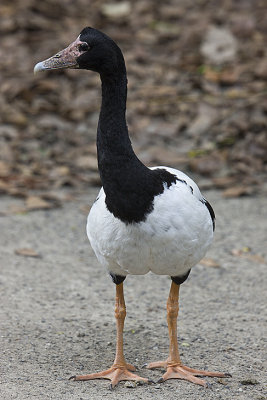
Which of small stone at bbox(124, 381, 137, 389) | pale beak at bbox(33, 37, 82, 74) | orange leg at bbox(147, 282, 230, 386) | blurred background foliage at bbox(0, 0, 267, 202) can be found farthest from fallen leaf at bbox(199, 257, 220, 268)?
pale beak at bbox(33, 37, 82, 74)

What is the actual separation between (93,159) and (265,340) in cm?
453

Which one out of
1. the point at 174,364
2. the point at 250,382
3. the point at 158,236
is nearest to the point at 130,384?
the point at 174,364

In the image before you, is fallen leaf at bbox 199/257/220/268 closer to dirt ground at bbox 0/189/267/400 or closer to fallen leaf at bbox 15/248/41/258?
dirt ground at bbox 0/189/267/400

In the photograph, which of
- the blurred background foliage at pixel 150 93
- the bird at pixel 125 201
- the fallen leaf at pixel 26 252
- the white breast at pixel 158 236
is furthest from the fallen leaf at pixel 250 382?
the blurred background foliage at pixel 150 93

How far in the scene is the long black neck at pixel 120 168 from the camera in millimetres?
4371

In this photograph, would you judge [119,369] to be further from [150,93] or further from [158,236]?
[150,93]

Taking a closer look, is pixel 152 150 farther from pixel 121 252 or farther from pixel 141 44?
pixel 121 252

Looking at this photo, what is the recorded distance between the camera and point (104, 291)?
622 centimetres

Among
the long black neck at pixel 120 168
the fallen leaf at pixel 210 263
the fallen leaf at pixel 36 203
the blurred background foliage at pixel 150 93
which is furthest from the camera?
the blurred background foliage at pixel 150 93

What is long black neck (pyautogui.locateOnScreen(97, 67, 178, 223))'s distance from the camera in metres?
4.37

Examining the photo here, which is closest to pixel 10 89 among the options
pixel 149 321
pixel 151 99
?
pixel 151 99

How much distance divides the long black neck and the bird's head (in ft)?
0.22

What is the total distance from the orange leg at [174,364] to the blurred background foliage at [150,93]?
12.0 feet

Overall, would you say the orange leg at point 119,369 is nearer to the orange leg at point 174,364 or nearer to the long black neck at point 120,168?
the orange leg at point 174,364
